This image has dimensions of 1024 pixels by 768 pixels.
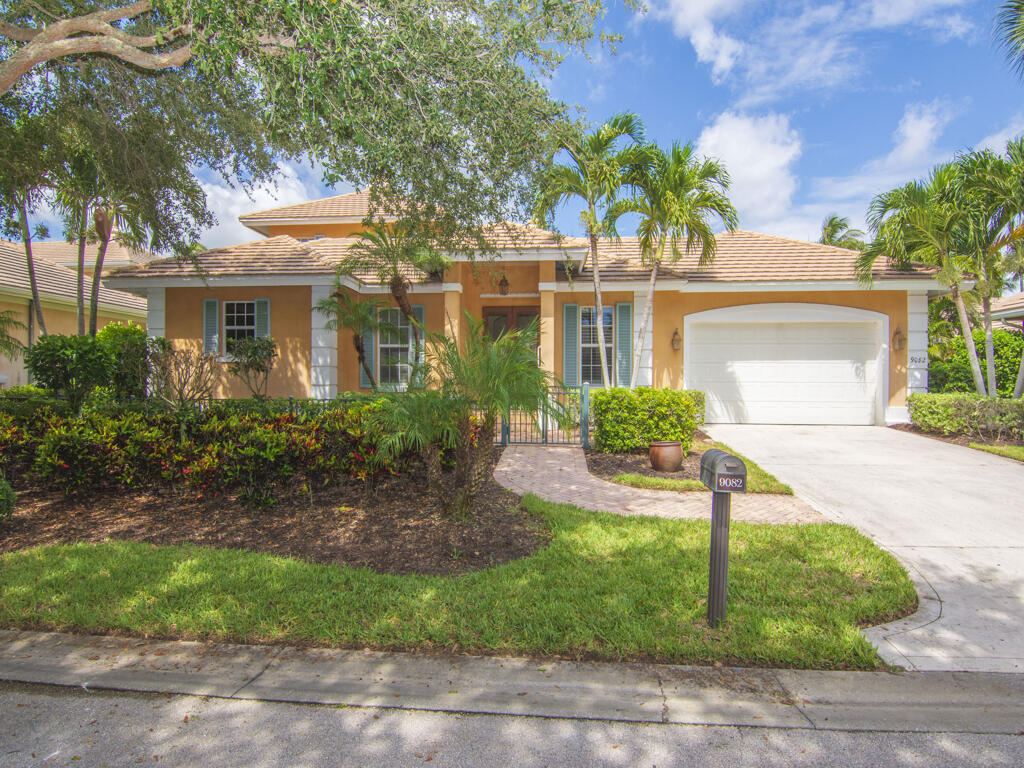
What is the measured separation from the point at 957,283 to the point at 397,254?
37.0 ft

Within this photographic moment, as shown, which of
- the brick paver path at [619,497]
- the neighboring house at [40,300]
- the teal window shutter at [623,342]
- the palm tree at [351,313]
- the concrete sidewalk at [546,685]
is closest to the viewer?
the concrete sidewalk at [546,685]

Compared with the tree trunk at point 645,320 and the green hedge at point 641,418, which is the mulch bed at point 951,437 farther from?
the tree trunk at point 645,320

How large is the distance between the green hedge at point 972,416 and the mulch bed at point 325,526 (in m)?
10.0

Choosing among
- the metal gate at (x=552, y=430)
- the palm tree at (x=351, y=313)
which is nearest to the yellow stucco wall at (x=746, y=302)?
the metal gate at (x=552, y=430)

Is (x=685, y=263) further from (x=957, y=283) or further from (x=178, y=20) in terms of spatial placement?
(x=178, y=20)

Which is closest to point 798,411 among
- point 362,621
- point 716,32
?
point 716,32

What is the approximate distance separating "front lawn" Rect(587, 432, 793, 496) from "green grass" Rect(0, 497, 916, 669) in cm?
222

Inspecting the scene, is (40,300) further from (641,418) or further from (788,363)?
(788,363)

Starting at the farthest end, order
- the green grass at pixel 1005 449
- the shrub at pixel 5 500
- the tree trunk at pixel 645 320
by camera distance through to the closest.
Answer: the tree trunk at pixel 645 320
the green grass at pixel 1005 449
the shrub at pixel 5 500

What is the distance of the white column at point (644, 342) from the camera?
12.9m

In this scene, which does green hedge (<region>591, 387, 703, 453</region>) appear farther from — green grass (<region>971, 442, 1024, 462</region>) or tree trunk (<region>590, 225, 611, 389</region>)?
green grass (<region>971, 442, 1024, 462</region>)

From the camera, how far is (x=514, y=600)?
396 cm

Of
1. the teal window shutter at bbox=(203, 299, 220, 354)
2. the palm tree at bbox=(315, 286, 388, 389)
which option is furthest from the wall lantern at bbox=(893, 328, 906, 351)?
the teal window shutter at bbox=(203, 299, 220, 354)

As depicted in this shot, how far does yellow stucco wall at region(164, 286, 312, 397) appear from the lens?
12648 mm
